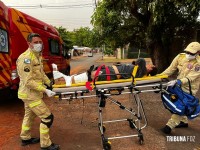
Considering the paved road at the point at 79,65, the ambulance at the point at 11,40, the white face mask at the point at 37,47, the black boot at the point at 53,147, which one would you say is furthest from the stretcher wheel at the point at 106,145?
the paved road at the point at 79,65

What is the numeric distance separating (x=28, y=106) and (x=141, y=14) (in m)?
11.1

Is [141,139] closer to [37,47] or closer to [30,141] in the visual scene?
[30,141]

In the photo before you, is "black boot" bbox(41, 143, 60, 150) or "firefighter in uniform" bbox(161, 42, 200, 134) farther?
"firefighter in uniform" bbox(161, 42, 200, 134)

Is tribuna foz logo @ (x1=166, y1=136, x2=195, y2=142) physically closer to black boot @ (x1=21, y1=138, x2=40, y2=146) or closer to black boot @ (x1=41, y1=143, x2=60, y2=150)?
black boot @ (x1=41, y1=143, x2=60, y2=150)

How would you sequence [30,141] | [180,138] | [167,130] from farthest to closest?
[167,130], [180,138], [30,141]

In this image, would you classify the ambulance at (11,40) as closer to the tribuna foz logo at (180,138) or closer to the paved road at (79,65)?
the tribuna foz logo at (180,138)

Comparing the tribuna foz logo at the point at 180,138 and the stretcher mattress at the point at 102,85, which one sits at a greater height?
the stretcher mattress at the point at 102,85

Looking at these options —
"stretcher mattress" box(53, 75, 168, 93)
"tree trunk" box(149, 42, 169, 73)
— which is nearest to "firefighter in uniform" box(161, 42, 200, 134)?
"stretcher mattress" box(53, 75, 168, 93)

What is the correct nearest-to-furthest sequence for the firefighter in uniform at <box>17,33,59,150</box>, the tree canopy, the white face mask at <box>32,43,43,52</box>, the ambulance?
the firefighter in uniform at <box>17,33,59,150</box> < the white face mask at <box>32,43,43,52</box> < the ambulance < the tree canopy

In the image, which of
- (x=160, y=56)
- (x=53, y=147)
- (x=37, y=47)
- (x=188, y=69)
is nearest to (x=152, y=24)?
(x=160, y=56)

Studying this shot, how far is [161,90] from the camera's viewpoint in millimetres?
5066

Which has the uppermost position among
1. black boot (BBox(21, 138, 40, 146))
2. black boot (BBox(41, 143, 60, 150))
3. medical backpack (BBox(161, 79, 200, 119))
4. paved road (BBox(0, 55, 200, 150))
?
medical backpack (BBox(161, 79, 200, 119))

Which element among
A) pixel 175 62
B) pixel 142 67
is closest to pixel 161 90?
pixel 142 67

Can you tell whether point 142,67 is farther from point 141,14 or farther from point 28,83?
point 141,14
